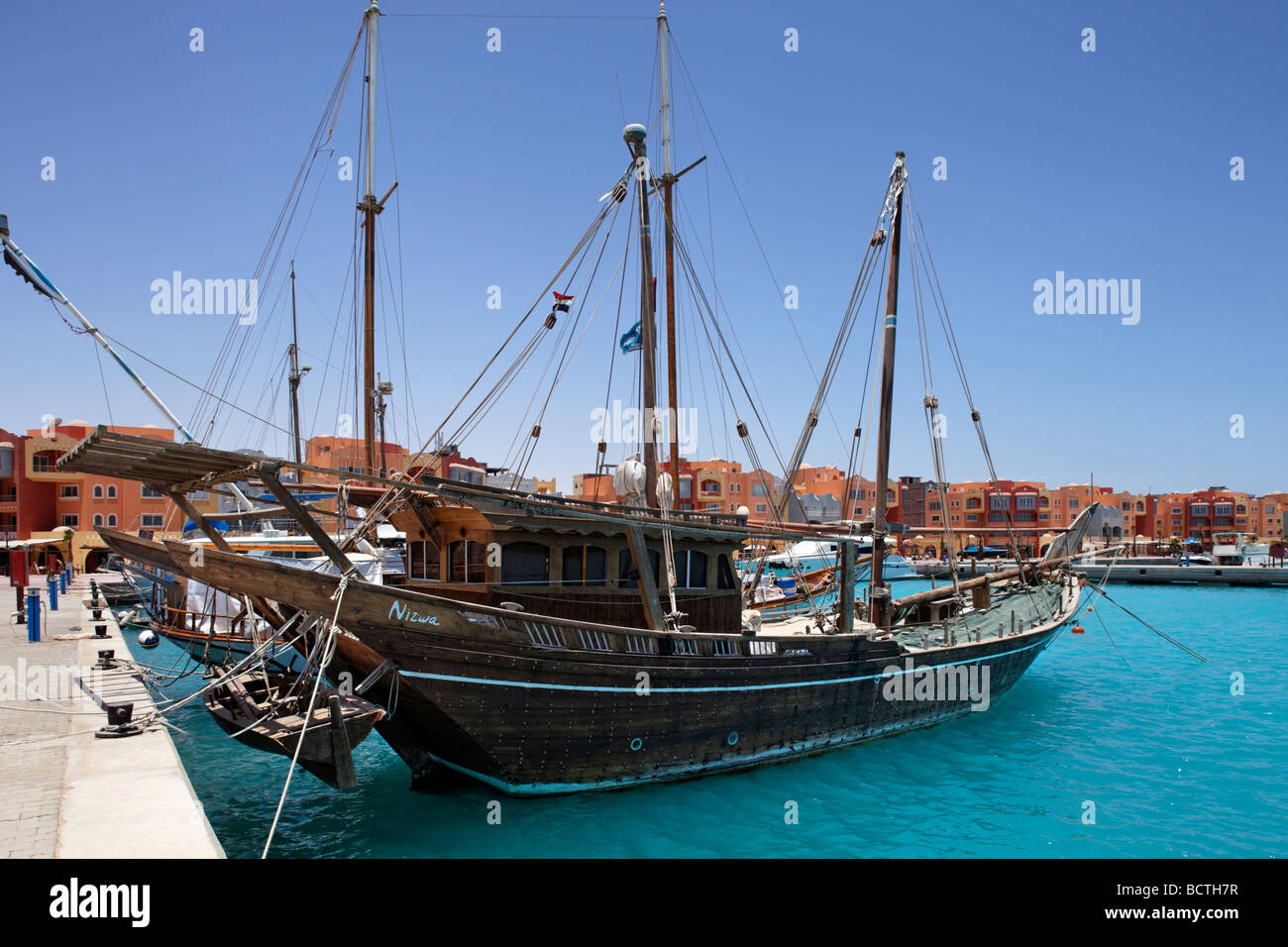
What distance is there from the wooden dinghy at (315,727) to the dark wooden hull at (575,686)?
2.09 feet

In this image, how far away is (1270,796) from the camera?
1351 centimetres

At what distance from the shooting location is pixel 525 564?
1248cm

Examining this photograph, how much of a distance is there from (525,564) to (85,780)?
250 inches

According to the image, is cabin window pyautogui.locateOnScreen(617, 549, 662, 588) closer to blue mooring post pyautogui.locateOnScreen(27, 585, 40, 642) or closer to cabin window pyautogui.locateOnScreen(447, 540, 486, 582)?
cabin window pyautogui.locateOnScreen(447, 540, 486, 582)

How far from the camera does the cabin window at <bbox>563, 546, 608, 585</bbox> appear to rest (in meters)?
12.8

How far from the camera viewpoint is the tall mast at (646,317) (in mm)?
14133

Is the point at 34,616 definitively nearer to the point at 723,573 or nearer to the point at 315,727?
the point at 315,727

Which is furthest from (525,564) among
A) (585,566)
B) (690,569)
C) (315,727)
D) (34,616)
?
(34,616)

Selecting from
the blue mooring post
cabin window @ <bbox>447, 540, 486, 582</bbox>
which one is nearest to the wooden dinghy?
cabin window @ <bbox>447, 540, 486, 582</bbox>

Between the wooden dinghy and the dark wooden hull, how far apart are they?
638mm
